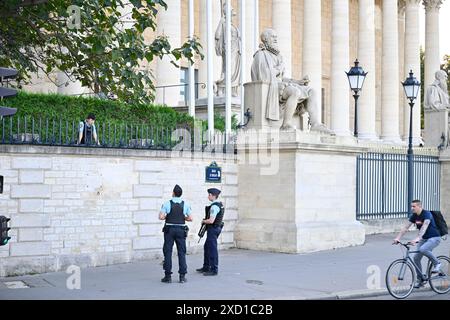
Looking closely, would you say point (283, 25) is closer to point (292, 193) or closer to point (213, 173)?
point (213, 173)

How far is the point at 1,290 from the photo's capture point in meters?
11.8

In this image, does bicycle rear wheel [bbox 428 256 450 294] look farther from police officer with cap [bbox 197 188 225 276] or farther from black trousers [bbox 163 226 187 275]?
black trousers [bbox 163 226 187 275]

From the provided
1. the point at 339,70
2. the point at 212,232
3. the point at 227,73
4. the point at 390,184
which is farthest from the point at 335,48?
the point at 212,232

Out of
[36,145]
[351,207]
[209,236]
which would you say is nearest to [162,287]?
[209,236]

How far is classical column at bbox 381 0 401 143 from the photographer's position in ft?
130

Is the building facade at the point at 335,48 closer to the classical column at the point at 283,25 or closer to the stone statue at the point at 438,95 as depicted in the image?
the classical column at the point at 283,25

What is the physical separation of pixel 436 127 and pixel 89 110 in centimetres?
1274

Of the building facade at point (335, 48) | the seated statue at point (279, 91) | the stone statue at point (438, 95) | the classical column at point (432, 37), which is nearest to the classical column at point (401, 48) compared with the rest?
the building facade at point (335, 48)

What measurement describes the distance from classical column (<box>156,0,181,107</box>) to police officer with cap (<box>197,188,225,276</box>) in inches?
510

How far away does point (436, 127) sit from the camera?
25.3m

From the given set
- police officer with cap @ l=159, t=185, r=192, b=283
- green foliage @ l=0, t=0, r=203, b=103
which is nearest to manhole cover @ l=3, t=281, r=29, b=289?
police officer with cap @ l=159, t=185, r=192, b=283
